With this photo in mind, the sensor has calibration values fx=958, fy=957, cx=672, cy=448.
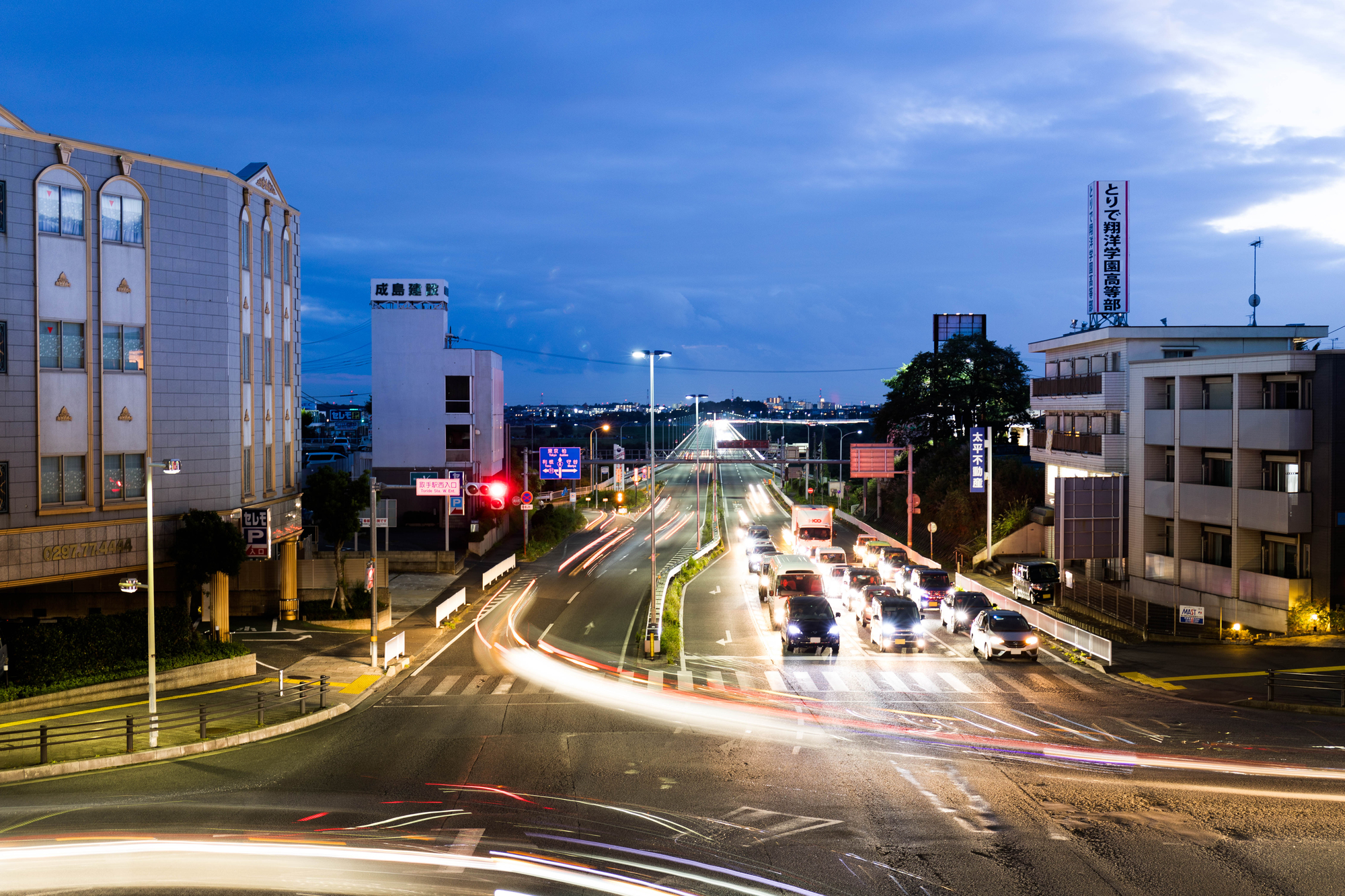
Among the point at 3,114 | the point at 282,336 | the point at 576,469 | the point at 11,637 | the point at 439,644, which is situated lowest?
the point at 439,644

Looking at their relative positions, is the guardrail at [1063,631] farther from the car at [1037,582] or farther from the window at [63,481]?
the window at [63,481]

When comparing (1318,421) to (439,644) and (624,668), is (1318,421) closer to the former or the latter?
(624,668)

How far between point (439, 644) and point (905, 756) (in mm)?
21427

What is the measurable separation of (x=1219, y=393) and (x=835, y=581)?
754 inches

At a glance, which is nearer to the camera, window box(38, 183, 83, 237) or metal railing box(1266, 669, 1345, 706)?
metal railing box(1266, 669, 1345, 706)

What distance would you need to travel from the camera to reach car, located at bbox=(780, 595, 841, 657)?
32469 mm

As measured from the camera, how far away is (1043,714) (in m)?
23.6

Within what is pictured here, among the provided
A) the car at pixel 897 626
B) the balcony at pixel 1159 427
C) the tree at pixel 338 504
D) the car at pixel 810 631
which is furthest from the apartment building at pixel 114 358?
the balcony at pixel 1159 427

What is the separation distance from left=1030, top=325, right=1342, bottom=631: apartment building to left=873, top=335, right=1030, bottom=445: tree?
81.2 ft

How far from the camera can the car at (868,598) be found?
3619 cm

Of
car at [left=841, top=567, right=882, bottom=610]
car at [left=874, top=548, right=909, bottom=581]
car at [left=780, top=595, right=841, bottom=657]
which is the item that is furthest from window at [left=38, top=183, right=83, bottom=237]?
Answer: car at [left=874, top=548, right=909, bottom=581]

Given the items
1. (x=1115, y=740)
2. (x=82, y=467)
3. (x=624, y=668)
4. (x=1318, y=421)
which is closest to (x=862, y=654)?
(x=624, y=668)

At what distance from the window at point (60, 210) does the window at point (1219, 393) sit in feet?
137

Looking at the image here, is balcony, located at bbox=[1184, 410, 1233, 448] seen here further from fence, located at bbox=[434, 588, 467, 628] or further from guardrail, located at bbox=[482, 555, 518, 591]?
guardrail, located at bbox=[482, 555, 518, 591]
